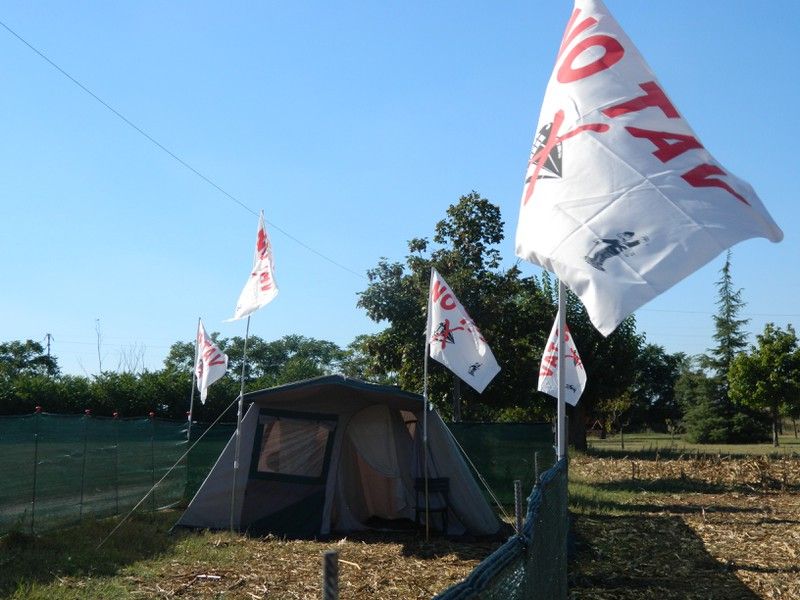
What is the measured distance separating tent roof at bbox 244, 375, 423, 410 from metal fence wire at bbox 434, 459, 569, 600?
5.79m

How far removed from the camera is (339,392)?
1427 cm

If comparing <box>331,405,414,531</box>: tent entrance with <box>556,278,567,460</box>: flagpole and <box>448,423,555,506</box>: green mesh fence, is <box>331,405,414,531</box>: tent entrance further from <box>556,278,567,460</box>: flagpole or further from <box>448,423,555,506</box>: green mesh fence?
<box>556,278,567,460</box>: flagpole

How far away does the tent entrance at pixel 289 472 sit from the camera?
13672 millimetres

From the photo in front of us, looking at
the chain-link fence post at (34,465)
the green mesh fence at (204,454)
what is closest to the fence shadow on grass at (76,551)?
the chain-link fence post at (34,465)

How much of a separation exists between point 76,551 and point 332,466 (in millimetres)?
4157

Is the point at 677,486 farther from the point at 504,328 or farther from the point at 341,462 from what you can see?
the point at 341,462

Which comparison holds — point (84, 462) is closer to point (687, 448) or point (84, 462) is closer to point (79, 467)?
point (79, 467)

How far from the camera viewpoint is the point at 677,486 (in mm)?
21750

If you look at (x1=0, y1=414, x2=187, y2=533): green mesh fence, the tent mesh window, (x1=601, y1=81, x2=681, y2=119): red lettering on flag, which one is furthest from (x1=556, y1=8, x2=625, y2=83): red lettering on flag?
the tent mesh window

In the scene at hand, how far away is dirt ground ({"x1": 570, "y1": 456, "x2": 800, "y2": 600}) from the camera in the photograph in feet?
31.6

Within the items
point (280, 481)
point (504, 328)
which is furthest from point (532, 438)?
point (504, 328)

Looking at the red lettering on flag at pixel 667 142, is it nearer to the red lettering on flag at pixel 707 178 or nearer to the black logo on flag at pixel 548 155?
the red lettering on flag at pixel 707 178

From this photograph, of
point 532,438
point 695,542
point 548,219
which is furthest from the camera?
point 532,438

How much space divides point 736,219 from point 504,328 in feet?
62.4
